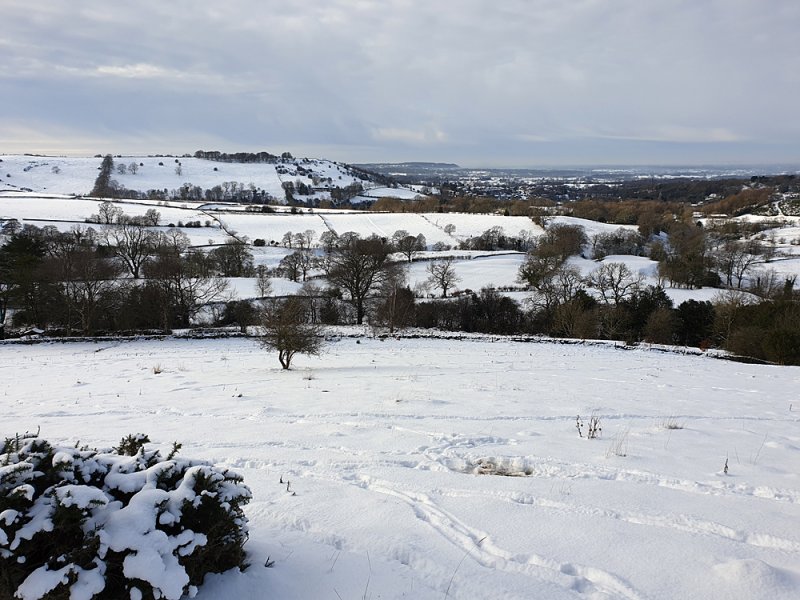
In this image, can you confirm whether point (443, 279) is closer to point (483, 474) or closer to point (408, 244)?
point (408, 244)

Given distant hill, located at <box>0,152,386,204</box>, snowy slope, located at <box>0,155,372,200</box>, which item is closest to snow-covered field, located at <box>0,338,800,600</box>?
distant hill, located at <box>0,152,386,204</box>

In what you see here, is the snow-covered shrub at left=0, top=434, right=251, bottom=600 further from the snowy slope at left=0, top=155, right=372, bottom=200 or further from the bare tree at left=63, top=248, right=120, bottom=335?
the snowy slope at left=0, top=155, right=372, bottom=200

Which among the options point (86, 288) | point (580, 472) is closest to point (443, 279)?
point (86, 288)

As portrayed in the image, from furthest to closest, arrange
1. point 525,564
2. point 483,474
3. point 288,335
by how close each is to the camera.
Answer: point 288,335 → point 483,474 → point 525,564

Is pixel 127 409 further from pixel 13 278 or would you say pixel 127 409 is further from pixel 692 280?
pixel 692 280

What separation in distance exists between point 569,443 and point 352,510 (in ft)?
15.8

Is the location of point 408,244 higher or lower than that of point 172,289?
higher

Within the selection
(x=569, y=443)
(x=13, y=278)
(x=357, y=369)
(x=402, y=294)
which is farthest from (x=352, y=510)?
(x=13, y=278)

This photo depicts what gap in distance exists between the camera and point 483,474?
22.3 ft

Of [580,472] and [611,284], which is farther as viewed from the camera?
[611,284]

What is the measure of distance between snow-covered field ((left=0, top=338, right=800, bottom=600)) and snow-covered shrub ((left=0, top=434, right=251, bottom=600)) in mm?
525

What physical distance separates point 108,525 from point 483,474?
191 inches

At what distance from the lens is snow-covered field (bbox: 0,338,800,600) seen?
4.12 meters

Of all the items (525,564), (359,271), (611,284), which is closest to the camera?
(525,564)
